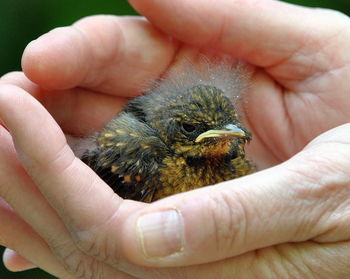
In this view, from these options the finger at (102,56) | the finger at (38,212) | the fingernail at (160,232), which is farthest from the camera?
the finger at (102,56)

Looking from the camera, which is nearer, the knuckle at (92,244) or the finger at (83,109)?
the knuckle at (92,244)

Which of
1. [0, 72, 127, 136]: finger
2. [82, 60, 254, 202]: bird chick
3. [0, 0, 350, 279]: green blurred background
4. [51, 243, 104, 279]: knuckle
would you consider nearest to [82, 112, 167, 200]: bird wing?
[82, 60, 254, 202]: bird chick

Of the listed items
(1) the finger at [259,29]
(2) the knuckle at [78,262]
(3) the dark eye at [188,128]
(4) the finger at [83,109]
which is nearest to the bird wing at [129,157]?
(3) the dark eye at [188,128]

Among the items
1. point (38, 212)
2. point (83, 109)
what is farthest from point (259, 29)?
point (38, 212)

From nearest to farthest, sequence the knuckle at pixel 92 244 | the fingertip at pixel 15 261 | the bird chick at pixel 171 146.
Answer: the knuckle at pixel 92 244
the bird chick at pixel 171 146
the fingertip at pixel 15 261

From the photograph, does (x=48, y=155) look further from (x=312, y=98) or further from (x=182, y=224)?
(x=312, y=98)

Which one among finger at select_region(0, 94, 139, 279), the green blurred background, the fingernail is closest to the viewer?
the fingernail

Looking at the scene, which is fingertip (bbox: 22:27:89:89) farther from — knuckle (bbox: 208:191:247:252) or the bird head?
knuckle (bbox: 208:191:247:252)

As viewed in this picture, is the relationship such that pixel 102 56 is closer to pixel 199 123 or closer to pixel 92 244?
pixel 199 123

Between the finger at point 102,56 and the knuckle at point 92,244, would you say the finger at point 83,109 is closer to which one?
the finger at point 102,56
